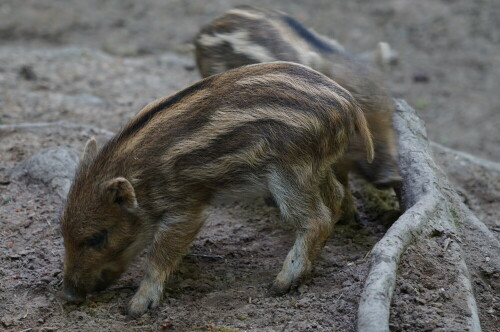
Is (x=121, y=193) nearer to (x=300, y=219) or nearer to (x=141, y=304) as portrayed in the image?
(x=141, y=304)

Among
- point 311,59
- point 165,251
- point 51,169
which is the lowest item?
point 51,169

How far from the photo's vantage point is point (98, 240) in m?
4.10

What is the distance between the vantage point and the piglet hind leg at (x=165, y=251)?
4.06m

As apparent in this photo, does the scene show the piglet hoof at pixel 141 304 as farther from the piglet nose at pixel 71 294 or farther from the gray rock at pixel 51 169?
the gray rock at pixel 51 169

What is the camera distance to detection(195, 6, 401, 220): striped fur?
191 inches

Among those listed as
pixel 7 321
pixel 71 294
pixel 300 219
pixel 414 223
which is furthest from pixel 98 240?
pixel 414 223

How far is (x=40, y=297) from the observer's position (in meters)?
4.10

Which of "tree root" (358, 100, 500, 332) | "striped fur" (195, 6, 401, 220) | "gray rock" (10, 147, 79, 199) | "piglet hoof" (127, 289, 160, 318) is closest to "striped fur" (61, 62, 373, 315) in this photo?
"piglet hoof" (127, 289, 160, 318)

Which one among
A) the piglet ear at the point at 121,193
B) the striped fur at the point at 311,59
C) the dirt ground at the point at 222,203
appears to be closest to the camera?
the dirt ground at the point at 222,203

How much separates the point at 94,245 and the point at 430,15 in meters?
7.71

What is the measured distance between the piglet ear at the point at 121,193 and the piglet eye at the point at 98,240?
0.67 feet

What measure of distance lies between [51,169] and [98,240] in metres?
1.14

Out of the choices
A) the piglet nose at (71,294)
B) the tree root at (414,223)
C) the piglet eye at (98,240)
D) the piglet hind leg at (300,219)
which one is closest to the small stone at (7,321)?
the piglet nose at (71,294)

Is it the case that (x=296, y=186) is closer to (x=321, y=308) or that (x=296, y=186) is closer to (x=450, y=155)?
(x=321, y=308)
